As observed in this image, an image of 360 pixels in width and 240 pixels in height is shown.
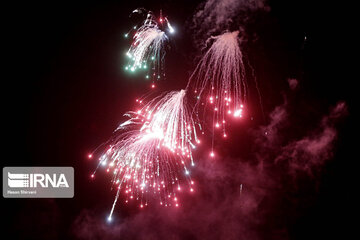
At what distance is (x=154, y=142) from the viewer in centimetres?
711

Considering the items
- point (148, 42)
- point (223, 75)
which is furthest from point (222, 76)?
point (148, 42)

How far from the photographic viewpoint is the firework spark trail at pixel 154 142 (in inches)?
268

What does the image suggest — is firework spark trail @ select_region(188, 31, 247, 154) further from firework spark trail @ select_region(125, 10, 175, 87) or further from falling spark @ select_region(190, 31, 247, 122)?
firework spark trail @ select_region(125, 10, 175, 87)

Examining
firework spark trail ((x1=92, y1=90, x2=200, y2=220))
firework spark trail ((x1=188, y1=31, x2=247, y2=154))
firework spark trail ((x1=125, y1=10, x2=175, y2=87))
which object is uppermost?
firework spark trail ((x1=125, y1=10, x2=175, y2=87))

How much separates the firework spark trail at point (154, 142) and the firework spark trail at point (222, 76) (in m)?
0.58

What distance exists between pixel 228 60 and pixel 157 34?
1788 mm

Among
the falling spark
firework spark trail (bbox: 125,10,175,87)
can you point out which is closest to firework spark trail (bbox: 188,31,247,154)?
the falling spark

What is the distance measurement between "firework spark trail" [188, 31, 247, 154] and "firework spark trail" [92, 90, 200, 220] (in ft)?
1.89

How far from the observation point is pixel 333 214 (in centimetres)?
911

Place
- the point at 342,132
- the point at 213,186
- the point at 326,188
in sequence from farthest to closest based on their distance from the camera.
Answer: the point at 213,186
the point at 326,188
the point at 342,132

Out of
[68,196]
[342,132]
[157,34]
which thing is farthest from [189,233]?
[157,34]

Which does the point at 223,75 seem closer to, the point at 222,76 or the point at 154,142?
the point at 222,76

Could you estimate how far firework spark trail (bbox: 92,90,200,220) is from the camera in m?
6.80

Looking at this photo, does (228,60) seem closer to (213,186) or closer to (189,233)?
(213,186)
